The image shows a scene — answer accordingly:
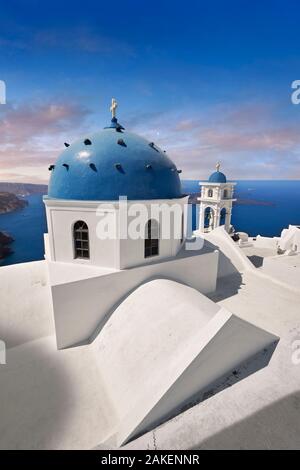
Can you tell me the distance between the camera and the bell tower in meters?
23.2

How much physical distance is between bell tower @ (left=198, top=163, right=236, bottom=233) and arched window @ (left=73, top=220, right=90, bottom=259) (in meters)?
17.8

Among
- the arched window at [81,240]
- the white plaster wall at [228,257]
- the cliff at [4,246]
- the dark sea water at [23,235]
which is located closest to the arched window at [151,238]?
the arched window at [81,240]

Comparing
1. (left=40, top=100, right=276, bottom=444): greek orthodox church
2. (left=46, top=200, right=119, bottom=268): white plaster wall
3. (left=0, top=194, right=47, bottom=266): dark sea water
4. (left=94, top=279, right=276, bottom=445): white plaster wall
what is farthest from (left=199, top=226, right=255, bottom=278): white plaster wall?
(left=0, top=194, right=47, bottom=266): dark sea water

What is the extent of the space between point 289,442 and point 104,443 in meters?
3.66

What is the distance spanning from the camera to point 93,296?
26.1 feet

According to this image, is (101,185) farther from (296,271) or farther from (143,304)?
(296,271)

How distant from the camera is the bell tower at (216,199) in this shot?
76.1 feet

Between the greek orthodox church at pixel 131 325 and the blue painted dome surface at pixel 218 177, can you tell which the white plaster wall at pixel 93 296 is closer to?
the greek orthodox church at pixel 131 325

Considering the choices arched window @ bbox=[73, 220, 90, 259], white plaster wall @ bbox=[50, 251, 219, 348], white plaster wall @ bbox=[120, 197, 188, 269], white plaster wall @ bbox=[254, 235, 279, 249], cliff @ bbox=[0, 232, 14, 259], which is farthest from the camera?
cliff @ bbox=[0, 232, 14, 259]

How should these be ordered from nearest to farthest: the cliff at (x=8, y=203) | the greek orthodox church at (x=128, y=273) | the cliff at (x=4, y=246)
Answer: the greek orthodox church at (x=128, y=273) → the cliff at (x=4, y=246) → the cliff at (x=8, y=203)

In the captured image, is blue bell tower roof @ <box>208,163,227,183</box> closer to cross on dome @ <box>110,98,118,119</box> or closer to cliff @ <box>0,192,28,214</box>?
cross on dome @ <box>110,98,118,119</box>

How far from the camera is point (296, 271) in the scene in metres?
13.3

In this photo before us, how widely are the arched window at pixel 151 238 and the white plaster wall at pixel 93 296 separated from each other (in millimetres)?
568

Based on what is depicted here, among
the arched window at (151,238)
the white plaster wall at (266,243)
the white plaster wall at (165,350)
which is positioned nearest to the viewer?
the white plaster wall at (165,350)
